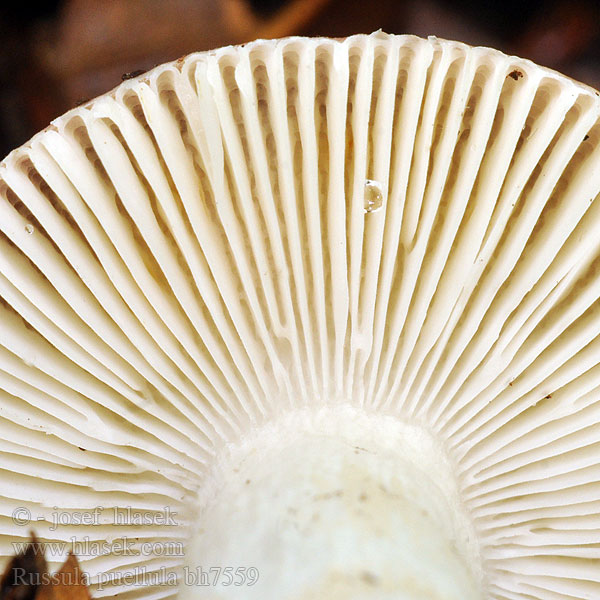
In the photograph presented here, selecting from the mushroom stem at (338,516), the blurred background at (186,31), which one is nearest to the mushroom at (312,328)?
the mushroom stem at (338,516)

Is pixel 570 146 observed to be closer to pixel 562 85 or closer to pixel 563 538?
pixel 562 85

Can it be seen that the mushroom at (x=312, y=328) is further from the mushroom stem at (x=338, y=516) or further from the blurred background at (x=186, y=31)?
the blurred background at (x=186, y=31)

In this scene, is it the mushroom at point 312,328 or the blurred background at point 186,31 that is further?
the blurred background at point 186,31

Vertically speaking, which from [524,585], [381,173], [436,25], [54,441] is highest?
[436,25]

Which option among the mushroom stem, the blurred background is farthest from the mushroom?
the blurred background

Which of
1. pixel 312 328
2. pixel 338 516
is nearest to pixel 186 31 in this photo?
pixel 312 328

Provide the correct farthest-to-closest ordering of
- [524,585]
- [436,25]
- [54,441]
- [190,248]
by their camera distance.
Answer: [436,25] < [524,585] < [54,441] < [190,248]

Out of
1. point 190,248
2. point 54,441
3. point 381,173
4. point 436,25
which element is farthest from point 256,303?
point 436,25
